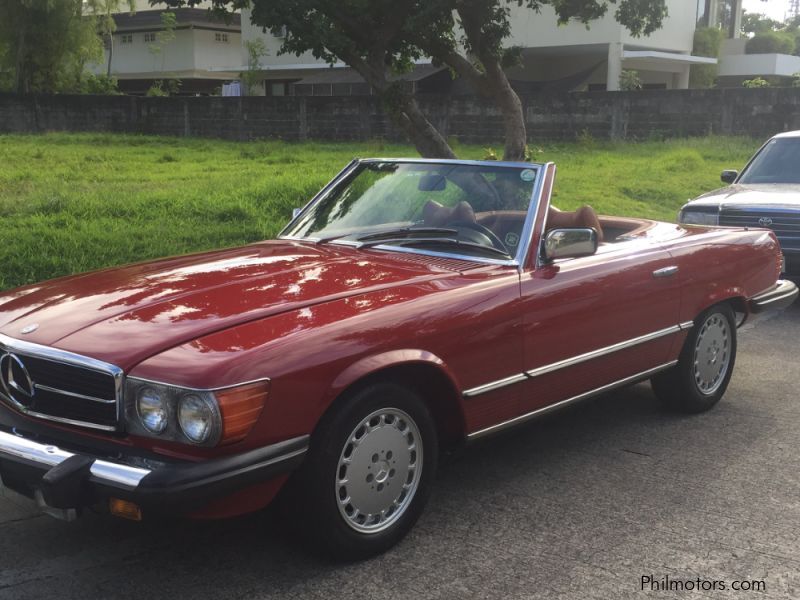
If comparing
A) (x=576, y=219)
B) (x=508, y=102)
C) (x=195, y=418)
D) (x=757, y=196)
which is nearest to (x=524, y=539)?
(x=195, y=418)

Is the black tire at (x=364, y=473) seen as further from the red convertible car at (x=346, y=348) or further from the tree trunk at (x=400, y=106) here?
the tree trunk at (x=400, y=106)

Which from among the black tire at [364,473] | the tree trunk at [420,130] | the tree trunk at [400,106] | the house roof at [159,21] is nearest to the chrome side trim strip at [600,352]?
the black tire at [364,473]

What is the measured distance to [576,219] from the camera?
16.7 ft

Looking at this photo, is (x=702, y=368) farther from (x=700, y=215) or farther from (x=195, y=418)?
(x=700, y=215)

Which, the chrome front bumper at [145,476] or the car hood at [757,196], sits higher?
the car hood at [757,196]

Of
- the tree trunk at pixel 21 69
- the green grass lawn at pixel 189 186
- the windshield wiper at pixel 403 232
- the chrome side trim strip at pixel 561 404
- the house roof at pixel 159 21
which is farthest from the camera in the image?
the house roof at pixel 159 21

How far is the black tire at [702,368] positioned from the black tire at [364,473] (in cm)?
206

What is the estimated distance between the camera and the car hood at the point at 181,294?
3305 mm

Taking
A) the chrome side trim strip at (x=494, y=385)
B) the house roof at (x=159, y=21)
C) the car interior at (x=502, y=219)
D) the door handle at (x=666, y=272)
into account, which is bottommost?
the chrome side trim strip at (x=494, y=385)

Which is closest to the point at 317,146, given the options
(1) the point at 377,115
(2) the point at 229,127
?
(1) the point at 377,115

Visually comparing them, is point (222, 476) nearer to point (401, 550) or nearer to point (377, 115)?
point (401, 550)

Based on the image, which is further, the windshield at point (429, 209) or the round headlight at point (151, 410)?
the windshield at point (429, 209)

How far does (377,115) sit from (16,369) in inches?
812

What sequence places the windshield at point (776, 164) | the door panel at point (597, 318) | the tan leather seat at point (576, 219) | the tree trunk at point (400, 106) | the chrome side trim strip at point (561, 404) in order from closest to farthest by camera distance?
the chrome side trim strip at point (561, 404), the door panel at point (597, 318), the tan leather seat at point (576, 219), the windshield at point (776, 164), the tree trunk at point (400, 106)
